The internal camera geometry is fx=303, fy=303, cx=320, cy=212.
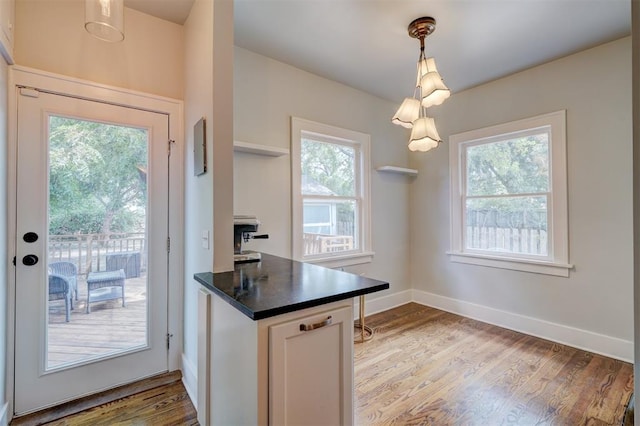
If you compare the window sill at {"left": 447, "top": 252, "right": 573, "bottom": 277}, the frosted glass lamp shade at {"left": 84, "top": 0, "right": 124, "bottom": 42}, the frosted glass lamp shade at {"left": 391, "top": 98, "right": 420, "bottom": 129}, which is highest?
the frosted glass lamp shade at {"left": 84, "top": 0, "right": 124, "bottom": 42}

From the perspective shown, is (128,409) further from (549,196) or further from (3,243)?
(549,196)

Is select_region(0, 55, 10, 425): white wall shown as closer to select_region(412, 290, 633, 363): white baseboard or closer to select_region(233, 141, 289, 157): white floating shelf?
select_region(233, 141, 289, 157): white floating shelf

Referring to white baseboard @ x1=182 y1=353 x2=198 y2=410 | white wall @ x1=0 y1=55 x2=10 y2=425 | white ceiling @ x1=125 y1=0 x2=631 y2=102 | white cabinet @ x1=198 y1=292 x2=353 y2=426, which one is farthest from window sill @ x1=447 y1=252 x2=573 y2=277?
white wall @ x1=0 y1=55 x2=10 y2=425

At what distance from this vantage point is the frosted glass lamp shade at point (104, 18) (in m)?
1.45

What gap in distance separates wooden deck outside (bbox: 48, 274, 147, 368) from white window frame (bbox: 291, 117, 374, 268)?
1359 millimetres

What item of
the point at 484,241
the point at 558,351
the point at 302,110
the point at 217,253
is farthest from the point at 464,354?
the point at 302,110

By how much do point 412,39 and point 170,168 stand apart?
222 centimetres

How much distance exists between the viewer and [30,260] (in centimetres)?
186

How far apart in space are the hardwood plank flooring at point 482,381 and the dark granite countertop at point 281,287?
99 cm

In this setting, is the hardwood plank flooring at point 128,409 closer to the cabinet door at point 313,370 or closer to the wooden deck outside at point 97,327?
the wooden deck outside at point 97,327

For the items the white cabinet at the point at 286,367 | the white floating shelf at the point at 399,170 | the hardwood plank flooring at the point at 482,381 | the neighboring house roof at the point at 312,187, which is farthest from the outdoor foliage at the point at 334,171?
the white cabinet at the point at 286,367

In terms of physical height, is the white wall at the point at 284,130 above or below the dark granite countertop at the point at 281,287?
above

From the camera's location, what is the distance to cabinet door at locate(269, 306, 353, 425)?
1.16 meters

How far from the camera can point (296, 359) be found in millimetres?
1210
